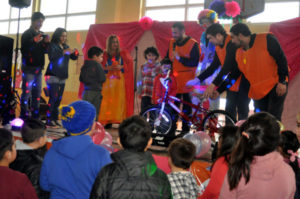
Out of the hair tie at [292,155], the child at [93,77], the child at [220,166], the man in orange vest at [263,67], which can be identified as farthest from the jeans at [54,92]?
the hair tie at [292,155]

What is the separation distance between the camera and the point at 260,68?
11.2 feet

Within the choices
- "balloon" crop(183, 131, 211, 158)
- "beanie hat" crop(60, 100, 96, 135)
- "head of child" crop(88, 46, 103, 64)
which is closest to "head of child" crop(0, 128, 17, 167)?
"beanie hat" crop(60, 100, 96, 135)

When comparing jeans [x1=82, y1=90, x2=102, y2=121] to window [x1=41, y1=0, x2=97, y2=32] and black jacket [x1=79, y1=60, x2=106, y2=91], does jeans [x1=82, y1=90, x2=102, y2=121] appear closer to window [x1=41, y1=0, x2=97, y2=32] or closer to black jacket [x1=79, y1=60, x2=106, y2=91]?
black jacket [x1=79, y1=60, x2=106, y2=91]

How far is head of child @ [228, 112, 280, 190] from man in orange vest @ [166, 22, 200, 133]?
3.17 m

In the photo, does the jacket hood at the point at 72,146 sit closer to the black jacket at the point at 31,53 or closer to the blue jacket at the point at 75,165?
the blue jacket at the point at 75,165

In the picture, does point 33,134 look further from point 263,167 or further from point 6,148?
point 263,167

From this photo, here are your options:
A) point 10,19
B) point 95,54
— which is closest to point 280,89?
point 95,54

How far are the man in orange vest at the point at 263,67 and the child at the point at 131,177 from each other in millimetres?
2267

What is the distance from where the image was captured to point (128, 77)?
19.7ft

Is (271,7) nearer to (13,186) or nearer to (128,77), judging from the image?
(128,77)

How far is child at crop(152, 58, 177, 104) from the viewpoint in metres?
4.44

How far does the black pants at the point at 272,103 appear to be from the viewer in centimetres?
316

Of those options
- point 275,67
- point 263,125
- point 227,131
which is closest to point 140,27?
point 275,67

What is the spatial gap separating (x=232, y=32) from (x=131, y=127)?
2515mm
